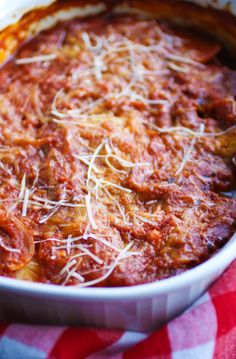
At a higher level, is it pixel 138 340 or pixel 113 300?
pixel 113 300

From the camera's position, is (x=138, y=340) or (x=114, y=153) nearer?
(x=138, y=340)

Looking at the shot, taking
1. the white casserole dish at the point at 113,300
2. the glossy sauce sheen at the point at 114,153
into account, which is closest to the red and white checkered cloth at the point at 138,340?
the white casserole dish at the point at 113,300

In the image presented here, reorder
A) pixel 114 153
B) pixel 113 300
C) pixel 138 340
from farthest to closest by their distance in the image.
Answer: pixel 114 153 < pixel 138 340 < pixel 113 300

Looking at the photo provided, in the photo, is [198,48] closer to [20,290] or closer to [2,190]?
[2,190]

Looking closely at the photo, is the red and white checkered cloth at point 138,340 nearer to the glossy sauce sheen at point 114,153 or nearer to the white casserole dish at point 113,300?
the white casserole dish at point 113,300

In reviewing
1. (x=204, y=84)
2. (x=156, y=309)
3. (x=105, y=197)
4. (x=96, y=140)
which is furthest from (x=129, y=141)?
(x=156, y=309)

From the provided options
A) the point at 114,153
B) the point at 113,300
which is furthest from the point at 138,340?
the point at 114,153

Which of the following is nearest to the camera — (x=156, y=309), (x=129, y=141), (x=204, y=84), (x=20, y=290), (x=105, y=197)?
(x=20, y=290)

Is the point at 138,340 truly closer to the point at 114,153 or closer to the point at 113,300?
the point at 113,300
